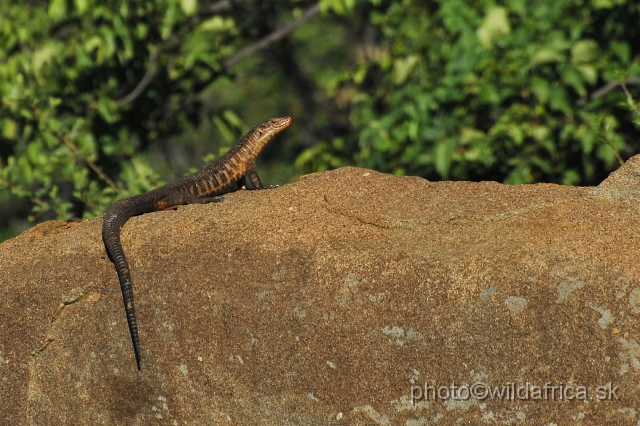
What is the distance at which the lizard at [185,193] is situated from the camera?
498cm

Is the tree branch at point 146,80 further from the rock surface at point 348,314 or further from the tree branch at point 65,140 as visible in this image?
the rock surface at point 348,314

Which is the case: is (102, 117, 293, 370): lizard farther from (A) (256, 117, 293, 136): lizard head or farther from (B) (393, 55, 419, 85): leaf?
(B) (393, 55, 419, 85): leaf

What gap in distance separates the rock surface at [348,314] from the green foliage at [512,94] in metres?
3.56

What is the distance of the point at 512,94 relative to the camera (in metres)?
9.12

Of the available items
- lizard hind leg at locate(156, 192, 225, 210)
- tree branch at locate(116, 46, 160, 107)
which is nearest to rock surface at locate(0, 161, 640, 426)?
lizard hind leg at locate(156, 192, 225, 210)

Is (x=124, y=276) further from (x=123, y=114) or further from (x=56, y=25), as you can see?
(x=56, y=25)

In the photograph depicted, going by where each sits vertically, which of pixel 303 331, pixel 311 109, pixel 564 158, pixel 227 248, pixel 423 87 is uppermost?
pixel 227 248

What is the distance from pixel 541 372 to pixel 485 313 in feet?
1.42

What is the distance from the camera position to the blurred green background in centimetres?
884

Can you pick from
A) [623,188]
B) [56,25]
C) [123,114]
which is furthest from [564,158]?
[56,25]

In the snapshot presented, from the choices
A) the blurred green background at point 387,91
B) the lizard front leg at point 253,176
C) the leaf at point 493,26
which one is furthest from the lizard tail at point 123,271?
the leaf at point 493,26

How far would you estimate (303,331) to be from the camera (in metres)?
4.70

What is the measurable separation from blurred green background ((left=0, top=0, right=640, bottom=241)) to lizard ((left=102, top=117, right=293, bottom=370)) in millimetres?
2013

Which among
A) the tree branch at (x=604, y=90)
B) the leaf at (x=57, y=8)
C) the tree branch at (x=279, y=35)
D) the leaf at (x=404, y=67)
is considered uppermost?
the leaf at (x=57, y=8)
